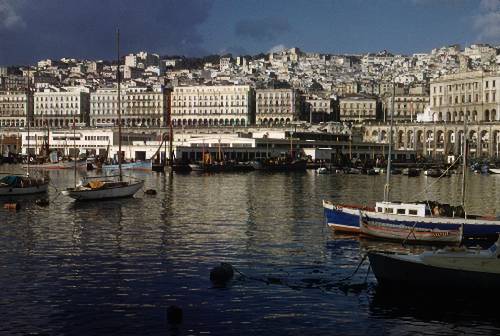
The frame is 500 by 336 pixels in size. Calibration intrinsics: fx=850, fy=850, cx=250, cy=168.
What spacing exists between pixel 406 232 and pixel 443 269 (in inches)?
500

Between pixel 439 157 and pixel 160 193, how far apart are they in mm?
97605

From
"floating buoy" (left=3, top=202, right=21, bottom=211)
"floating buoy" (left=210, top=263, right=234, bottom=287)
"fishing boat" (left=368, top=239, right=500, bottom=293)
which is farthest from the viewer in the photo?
"floating buoy" (left=3, top=202, right=21, bottom=211)

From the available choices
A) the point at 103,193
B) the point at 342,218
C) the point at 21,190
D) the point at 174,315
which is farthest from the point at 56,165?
the point at 174,315

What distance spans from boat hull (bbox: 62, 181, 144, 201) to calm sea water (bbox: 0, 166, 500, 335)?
6.87 meters

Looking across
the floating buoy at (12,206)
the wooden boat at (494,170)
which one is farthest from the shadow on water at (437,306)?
the wooden boat at (494,170)

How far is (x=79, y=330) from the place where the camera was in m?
22.8

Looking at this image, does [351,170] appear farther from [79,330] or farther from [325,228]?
[79,330]

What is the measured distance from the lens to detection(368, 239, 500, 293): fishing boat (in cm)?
2595

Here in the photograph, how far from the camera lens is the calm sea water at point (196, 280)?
23.7 meters

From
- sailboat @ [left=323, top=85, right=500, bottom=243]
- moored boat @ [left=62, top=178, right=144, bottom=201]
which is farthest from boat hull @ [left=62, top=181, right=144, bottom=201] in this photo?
sailboat @ [left=323, top=85, right=500, bottom=243]

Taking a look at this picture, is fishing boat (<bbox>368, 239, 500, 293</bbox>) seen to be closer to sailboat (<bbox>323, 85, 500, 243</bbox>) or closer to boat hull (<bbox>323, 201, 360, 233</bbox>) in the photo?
sailboat (<bbox>323, 85, 500, 243</bbox>)

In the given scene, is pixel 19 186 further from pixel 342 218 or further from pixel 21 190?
pixel 342 218

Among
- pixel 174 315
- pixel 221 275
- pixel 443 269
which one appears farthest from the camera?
pixel 221 275

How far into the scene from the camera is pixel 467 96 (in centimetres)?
17488
